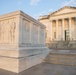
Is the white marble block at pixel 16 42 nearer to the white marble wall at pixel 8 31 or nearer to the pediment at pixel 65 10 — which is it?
the white marble wall at pixel 8 31

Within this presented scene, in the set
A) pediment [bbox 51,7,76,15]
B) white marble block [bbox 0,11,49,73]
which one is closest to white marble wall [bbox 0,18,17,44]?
white marble block [bbox 0,11,49,73]

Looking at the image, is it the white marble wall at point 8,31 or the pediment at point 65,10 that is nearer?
the white marble wall at point 8,31

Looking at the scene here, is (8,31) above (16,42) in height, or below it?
above

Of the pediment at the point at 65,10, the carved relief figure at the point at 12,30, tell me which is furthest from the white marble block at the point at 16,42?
the pediment at the point at 65,10

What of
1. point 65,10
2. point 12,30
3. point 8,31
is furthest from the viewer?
point 65,10

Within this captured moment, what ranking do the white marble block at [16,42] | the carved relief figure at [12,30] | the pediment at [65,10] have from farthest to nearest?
the pediment at [65,10] < the carved relief figure at [12,30] < the white marble block at [16,42]

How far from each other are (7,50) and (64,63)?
3.98 meters

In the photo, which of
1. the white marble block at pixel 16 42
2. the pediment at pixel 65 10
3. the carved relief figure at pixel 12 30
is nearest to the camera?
the white marble block at pixel 16 42

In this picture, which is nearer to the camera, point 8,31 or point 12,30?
point 12,30

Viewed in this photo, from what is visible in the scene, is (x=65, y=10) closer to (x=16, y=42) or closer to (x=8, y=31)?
(x=8, y=31)

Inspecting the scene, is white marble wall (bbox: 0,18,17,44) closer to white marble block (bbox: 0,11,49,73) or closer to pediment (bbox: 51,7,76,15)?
white marble block (bbox: 0,11,49,73)

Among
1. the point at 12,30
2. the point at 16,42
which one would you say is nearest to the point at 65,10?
the point at 12,30

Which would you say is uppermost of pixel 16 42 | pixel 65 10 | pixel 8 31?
pixel 65 10

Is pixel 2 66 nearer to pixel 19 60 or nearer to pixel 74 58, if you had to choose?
pixel 19 60
